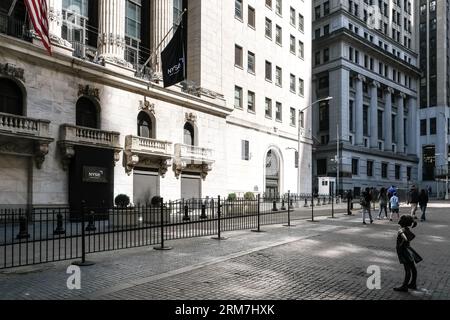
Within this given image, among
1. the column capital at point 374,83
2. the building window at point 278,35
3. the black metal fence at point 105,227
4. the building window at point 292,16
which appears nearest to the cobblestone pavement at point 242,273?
the black metal fence at point 105,227

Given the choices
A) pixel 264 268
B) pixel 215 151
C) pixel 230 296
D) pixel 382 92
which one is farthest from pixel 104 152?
pixel 382 92

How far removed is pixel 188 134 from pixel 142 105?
19.6ft

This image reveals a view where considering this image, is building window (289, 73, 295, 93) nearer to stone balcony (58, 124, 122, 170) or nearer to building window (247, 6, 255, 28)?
building window (247, 6, 255, 28)

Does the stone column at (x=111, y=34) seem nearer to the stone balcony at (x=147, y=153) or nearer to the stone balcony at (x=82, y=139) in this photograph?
the stone balcony at (x=82, y=139)

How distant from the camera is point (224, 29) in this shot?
38625mm

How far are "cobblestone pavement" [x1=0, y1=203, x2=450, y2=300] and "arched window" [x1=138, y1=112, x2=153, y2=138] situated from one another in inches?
675

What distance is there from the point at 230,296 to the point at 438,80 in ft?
331

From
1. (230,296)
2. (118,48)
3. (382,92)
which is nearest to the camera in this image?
(230,296)

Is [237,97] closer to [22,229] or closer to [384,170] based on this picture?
[22,229]

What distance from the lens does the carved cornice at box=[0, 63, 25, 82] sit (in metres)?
21.1

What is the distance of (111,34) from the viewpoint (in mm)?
28016

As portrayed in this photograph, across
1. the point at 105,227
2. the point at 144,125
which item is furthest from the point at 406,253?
the point at 144,125

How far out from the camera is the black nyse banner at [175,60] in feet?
83.9
